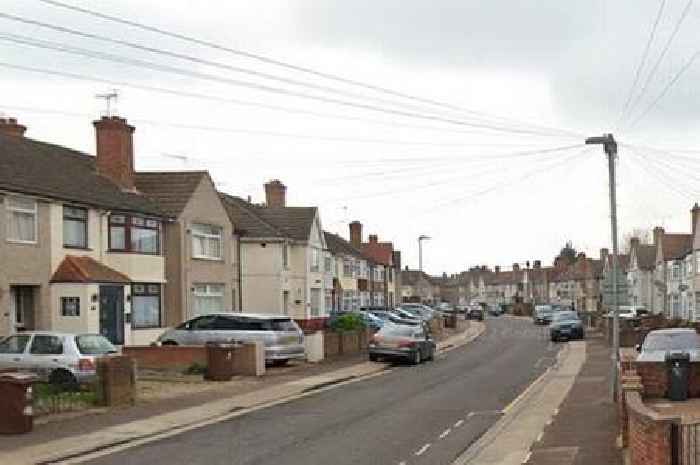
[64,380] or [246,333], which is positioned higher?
[246,333]

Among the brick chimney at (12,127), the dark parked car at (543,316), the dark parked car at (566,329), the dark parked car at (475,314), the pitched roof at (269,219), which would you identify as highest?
the brick chimney at (12,127)

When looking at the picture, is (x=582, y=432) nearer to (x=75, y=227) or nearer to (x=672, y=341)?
(x=672, y=341)

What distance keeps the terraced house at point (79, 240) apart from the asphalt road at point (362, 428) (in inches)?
366

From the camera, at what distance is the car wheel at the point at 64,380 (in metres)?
23.8

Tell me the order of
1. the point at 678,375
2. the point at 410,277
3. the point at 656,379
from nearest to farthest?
the point at 678,375 → the point at 656,379 → the point at 410,277

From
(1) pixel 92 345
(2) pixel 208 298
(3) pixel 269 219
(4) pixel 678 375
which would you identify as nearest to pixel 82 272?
(1) pixel 92 345

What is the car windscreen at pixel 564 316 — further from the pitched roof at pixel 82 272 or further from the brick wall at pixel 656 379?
the brick wall at pixel 656 379

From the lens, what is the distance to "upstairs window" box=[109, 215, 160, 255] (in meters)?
36.5

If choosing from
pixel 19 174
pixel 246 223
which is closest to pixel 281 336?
pixel 19 174

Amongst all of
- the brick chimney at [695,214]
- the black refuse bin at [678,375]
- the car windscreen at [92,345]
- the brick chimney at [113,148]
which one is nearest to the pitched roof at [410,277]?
the brick chimney at [695,214]

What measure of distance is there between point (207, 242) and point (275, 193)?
67.6 feet

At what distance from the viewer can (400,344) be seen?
3850cm

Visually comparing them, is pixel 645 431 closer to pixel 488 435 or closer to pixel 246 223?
pixel 488 435

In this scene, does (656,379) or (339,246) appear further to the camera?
(339,246)
